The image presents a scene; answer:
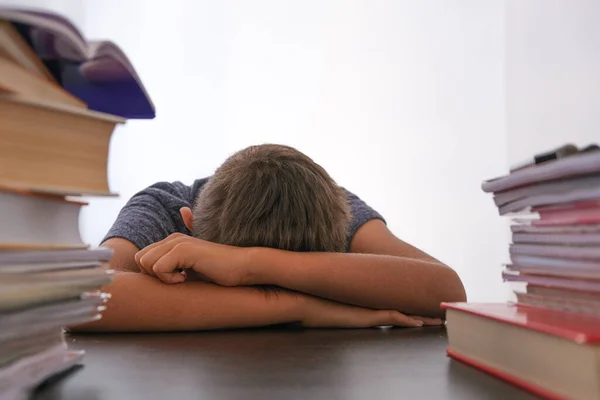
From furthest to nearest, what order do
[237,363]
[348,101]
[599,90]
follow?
[348,101] < [599,90] < [237,363]

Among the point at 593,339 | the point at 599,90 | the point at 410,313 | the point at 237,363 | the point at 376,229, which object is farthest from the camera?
the point at 599,90

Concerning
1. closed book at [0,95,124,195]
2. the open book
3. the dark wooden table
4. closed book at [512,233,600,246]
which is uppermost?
the open book

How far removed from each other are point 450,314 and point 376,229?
866 millimetres

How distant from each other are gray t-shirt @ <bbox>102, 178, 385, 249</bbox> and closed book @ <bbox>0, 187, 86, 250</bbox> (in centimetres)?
84

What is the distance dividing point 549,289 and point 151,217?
1001mm

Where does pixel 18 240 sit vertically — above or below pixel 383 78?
below

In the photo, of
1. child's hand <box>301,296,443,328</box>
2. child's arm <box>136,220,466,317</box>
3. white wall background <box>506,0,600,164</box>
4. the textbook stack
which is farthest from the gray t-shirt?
white wall background <box>506,0,600,164</box>

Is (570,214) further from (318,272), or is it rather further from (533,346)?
(318,272)

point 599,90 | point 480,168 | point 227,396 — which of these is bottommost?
point 227,396

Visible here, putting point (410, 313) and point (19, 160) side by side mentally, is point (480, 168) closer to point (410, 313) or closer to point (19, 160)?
point (410, 313)

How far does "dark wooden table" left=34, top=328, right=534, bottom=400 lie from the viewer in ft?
1.31

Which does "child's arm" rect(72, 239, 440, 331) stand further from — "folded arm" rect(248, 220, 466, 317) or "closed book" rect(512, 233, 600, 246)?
"closed book" rect(512, 233, 600, 246)

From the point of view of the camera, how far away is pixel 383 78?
2.75m

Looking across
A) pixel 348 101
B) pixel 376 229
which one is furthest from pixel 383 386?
pixel 348 101
